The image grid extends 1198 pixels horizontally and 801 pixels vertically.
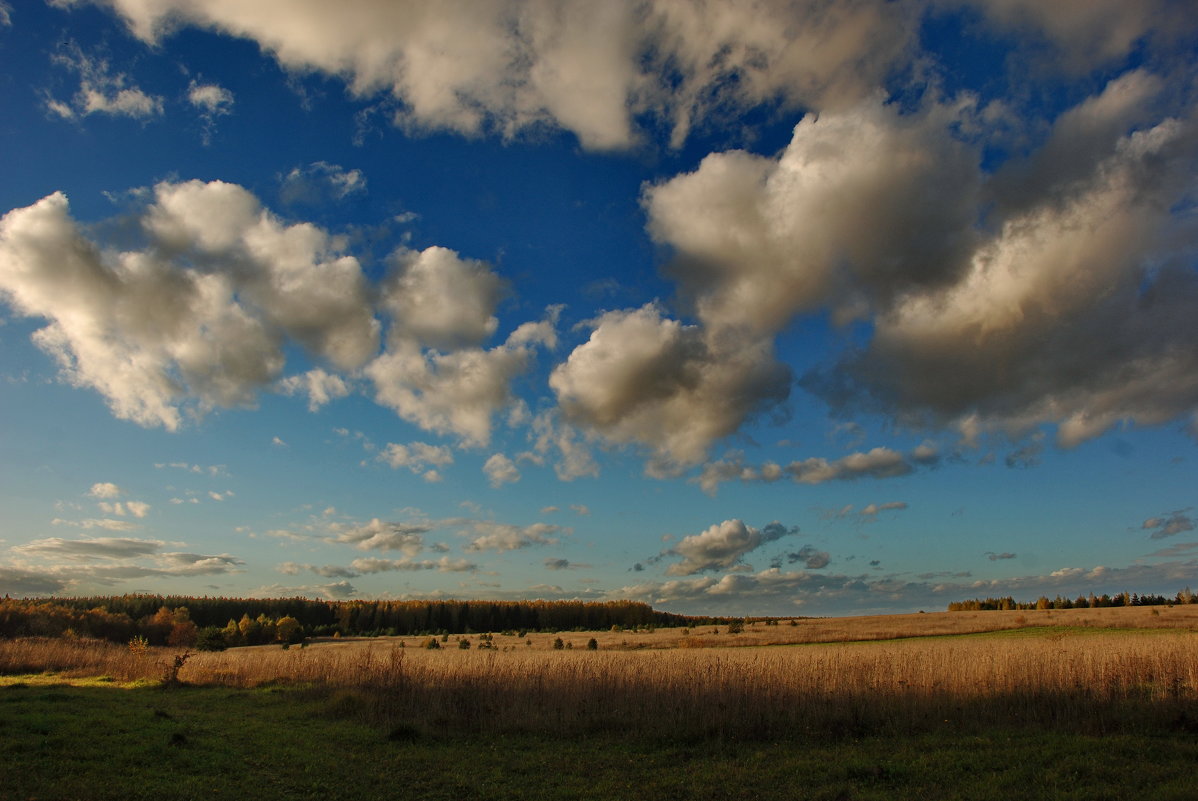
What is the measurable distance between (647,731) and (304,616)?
111212mm

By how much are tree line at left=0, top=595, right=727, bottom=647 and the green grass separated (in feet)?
237

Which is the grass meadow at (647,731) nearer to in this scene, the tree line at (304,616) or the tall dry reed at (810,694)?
the tall dry reed at (810,694)

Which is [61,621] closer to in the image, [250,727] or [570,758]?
[250,727]

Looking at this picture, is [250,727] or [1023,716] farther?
[250,727]

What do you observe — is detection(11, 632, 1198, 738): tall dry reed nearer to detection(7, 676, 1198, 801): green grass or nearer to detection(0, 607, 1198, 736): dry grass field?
detection(0, 607, 1198, 736): dry grass field

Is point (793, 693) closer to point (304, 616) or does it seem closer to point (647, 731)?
point (647, 731)

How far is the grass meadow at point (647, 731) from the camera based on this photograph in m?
11.7

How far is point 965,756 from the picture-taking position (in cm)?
1284

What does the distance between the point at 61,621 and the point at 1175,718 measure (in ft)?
331

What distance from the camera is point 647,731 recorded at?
17.5 meters

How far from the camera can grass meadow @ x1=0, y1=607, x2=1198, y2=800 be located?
38.2 ft

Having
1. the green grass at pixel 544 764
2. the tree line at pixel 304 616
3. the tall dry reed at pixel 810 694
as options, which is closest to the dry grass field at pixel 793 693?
the tall dry reed at pixel 810 694

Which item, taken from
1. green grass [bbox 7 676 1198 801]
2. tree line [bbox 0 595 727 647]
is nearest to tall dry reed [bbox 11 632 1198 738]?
green grass [bbox 7 676 1198 801]

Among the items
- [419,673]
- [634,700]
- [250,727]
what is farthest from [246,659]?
[634,700]
